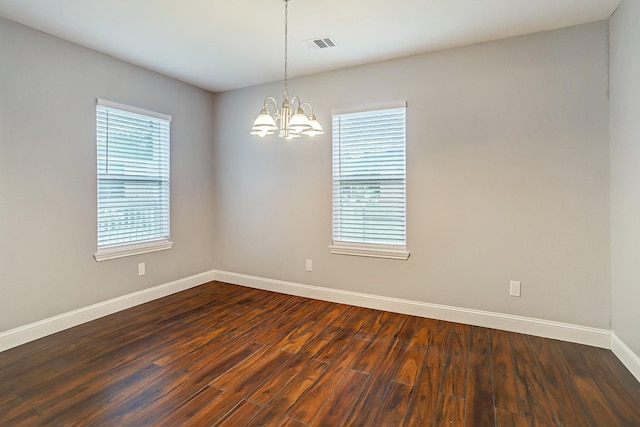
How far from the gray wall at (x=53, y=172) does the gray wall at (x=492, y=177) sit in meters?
2.06

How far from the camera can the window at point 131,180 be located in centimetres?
342

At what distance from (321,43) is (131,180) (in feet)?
8.31

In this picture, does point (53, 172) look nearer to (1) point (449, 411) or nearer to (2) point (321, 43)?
(2) point (321, 43)

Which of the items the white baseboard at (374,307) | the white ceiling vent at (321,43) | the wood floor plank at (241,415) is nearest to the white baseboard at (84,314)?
→ the white baseboard at (374,307)

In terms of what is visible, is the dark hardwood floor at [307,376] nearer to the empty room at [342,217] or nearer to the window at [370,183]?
the empty room at [342,217]

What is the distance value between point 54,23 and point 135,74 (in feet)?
3.06

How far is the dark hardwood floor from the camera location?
6.28 ft

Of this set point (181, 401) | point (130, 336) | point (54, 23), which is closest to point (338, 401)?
point (181, 401)

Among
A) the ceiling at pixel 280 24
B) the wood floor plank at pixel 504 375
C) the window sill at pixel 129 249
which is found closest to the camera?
the wood floor plank at pixel 504 375

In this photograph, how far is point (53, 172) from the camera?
9.91ft

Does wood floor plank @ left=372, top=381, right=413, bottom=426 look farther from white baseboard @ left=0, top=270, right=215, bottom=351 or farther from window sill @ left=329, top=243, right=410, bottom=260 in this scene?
white baseboard @ left=0, top=270, right=215, bottom=351

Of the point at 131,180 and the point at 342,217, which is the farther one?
the point at 342,217

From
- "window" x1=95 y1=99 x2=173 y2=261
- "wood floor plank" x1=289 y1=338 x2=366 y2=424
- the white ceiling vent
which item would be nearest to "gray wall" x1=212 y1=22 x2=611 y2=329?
the white ceiling vent

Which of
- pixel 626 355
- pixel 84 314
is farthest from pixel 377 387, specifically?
pixel 84 314
